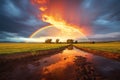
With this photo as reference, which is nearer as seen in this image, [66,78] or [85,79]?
[85,79]

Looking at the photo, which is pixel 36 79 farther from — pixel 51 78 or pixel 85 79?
pixel 85 79

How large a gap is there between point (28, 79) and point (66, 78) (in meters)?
4.87

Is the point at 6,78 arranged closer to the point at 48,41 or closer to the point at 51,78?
the point at 51,78

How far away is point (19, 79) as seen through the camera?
14.1 metres

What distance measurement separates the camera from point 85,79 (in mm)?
13180

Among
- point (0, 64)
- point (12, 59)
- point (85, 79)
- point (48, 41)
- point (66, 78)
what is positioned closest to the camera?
point (85, 79)

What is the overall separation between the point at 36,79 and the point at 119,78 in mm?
10475

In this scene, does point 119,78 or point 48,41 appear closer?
point 119,78

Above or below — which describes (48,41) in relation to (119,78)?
above

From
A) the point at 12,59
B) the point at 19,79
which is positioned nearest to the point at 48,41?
the point at 12,59

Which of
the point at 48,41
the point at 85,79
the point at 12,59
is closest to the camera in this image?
the point at 85,79

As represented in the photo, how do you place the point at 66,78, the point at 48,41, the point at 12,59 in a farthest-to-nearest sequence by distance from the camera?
1. the point at 48,41
2. the point at 12,59
3. the point at 66,78

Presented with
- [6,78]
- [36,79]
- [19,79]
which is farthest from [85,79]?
[6,78]

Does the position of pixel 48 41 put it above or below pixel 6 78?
above
